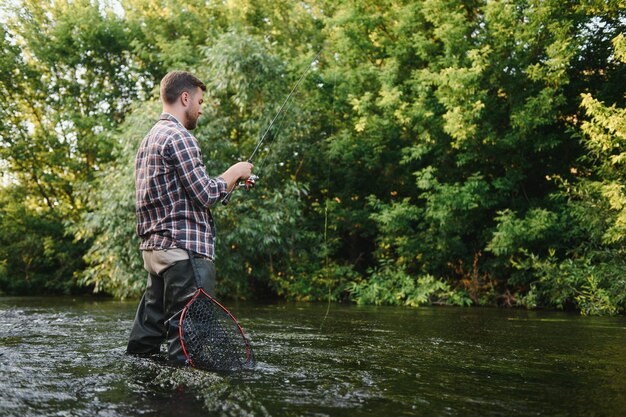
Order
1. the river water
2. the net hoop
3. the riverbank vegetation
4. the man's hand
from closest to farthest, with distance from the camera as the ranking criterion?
the river water, the net hoop, the man's hand, the riverbank vegetation

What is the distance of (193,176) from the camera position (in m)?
3.83

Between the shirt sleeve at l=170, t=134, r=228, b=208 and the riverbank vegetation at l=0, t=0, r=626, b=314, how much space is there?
776cm

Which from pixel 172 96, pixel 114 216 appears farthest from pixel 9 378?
pixel 114 216

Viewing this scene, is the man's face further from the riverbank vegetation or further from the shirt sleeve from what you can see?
the riverbank vegetation

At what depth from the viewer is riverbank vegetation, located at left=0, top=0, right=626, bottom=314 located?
36.6 ft

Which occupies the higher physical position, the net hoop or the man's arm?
the man's arm

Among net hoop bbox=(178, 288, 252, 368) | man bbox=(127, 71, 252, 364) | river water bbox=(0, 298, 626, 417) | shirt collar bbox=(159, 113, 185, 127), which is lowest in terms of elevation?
river water bbox=(0, 298, 626, 417)

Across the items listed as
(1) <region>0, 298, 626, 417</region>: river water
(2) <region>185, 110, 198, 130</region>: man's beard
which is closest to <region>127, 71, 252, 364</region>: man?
(2) <region>185, 110, 198, 130</region>: man's beard

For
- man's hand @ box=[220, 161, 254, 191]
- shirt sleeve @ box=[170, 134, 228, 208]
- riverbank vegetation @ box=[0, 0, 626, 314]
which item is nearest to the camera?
shirt sleeve @ box=[170, 134, 228, 208]

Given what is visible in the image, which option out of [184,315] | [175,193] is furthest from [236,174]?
[184,315]

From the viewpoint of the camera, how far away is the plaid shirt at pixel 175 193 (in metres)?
3.84

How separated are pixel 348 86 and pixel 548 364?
11146 mm

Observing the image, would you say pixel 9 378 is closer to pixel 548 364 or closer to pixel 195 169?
pixel 195 169

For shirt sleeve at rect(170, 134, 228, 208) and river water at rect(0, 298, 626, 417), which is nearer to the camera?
river water at rect(0, 298, 626, 417)
